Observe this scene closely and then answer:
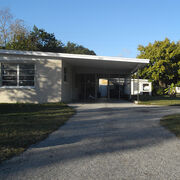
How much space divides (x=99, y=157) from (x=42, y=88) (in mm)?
9379

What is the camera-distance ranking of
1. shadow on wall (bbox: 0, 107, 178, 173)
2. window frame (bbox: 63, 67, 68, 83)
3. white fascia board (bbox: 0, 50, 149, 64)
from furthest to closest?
window frame (bbox: 63, 67, 68, 83)
white fascia board (bbox: 0, 50, 149, 64)
shadow on wall (bbox: 0, 107, 178, 173)

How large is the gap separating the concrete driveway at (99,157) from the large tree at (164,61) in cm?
2474

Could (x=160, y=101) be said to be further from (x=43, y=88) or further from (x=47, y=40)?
(x=47, y=40)

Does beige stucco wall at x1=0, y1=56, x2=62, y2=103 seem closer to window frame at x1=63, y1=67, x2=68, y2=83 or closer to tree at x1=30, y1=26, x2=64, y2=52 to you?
window frame at x1=63, y1=67, x2=68, y2=83

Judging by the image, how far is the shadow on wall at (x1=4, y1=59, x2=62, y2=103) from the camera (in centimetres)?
1230

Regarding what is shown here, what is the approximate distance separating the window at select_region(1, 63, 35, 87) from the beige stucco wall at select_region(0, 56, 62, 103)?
14.7 inches

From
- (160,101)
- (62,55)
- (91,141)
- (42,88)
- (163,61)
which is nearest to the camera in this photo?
(91,141)

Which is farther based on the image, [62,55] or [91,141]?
[62,55]

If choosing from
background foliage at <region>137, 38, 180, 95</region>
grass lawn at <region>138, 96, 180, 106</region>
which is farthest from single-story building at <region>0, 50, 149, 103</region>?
background foliage at <region>137, 38, 180, 95</region>

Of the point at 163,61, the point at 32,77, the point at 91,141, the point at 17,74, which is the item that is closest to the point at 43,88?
the point at 32,77

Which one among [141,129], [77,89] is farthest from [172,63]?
[141,129]

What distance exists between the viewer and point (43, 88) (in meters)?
12.4

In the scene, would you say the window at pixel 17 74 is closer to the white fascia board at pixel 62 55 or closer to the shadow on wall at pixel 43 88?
the shadow on wall at pixel 43 88

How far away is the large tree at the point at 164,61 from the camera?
93.8 feet
